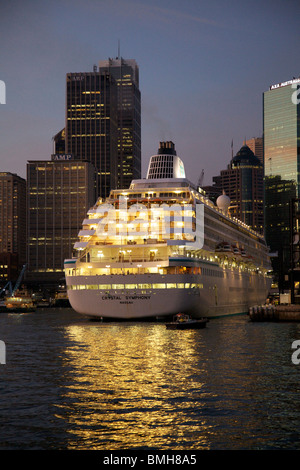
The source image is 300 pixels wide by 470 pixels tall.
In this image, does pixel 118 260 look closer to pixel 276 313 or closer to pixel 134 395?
pixel 276 313

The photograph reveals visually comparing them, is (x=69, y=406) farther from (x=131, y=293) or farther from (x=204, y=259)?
(x=204, y=259)

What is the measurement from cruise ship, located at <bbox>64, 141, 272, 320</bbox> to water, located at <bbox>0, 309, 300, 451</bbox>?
24.5 m

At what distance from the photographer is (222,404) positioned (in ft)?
106

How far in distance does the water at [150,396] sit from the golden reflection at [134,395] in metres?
0.05

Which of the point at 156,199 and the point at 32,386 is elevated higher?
the point at 156,199

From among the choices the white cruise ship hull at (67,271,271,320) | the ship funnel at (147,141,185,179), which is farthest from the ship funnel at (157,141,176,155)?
the white cruise ship hull at (67,271,271,320)

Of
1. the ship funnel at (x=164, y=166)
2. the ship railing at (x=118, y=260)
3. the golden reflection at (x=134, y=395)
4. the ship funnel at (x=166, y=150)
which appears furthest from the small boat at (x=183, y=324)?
the ship funnel at (x=166, y=150)

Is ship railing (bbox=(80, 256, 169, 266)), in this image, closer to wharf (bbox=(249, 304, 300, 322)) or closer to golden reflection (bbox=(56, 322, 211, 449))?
wharf (bbox=(249, 304, 300, 322))

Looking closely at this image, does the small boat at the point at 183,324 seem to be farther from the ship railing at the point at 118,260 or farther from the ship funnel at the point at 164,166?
the ship funnel at the point at 164,166

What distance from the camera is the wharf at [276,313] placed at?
9800 centimetres

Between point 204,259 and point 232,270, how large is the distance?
2546 centimetres
